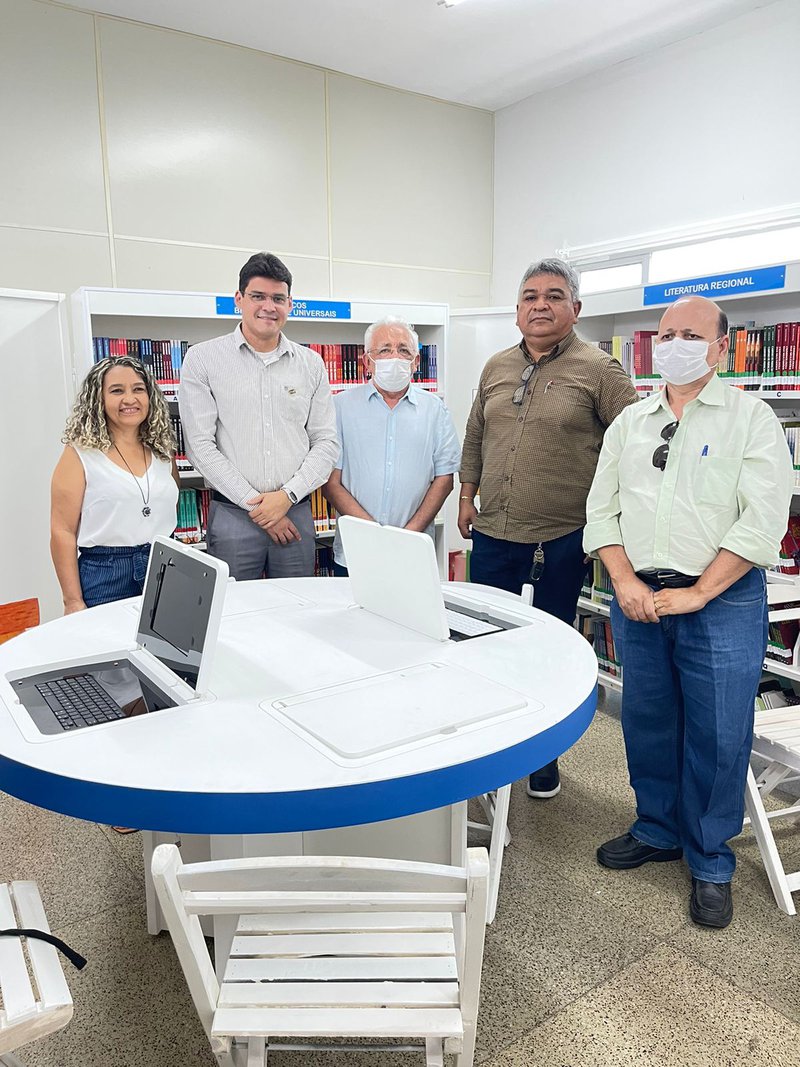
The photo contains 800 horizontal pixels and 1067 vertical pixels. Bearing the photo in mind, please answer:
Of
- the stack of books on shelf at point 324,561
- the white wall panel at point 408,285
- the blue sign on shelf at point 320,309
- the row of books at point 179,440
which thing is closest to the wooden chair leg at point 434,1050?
the row of books at point 179,440

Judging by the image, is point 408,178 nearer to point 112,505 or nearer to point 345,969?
point 112,505

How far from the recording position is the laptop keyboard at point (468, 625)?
7.04ft

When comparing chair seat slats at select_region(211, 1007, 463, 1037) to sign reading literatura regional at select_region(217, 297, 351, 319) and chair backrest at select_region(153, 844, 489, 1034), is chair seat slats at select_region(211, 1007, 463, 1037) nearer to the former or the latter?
chair backrest at select_region(153, 844, 489, 1034)

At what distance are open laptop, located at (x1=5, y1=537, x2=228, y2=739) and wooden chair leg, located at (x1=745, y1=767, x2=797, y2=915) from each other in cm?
178

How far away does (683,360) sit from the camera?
233cm

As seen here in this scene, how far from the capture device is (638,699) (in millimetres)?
2557

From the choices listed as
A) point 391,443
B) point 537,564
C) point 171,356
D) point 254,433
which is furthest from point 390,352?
point 171,356

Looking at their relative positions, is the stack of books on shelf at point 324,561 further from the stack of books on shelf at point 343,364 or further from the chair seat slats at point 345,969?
the chair seat slats at point 345,969

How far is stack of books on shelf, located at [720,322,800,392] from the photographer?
3.26 meters

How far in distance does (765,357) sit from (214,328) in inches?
112

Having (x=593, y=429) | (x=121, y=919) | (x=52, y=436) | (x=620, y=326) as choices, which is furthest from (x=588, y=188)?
(x=121, y=919)

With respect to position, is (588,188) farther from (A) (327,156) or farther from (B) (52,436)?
(B) (52,436)

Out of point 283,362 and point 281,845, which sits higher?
point 283,362

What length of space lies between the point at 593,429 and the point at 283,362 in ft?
4.39
